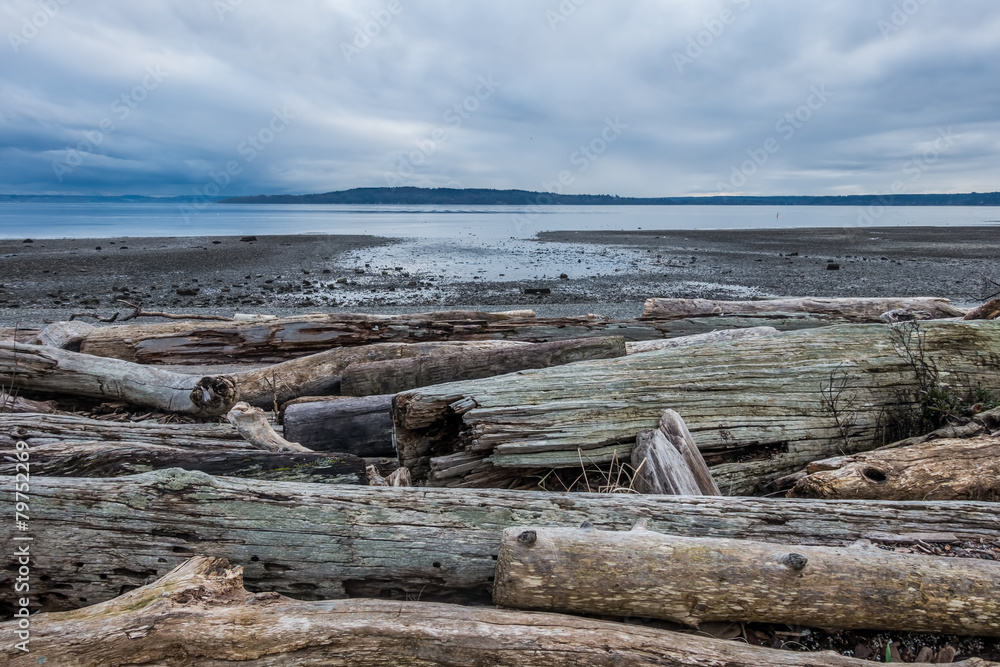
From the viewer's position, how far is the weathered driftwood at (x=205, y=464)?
3100 millimetres

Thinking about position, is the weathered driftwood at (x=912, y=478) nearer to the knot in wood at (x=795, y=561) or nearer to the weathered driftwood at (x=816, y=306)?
the knot in wood at (x=795, y=561)

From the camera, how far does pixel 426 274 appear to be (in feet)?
82.3

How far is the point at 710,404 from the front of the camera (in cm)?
387

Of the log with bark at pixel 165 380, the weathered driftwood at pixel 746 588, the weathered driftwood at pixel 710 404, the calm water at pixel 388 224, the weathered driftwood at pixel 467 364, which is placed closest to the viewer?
the weathered driftwood at pixel 746 588

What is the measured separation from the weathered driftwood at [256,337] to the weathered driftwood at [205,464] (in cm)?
301

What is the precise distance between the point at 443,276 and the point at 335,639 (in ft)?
74.4

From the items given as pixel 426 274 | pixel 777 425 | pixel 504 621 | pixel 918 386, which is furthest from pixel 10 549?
pixel 426 274

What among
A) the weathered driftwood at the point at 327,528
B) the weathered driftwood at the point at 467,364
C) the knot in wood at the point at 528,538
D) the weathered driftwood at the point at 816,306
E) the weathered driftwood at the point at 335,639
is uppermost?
the weathered driftwood at the point at 816,306

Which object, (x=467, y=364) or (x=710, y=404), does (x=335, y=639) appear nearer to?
(x=467, y=364)

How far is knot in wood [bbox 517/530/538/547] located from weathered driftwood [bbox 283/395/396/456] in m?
1.90

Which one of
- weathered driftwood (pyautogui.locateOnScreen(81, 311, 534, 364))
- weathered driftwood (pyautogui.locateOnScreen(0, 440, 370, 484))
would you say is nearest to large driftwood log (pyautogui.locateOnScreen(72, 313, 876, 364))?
weathered driftwood (pyautogui.locateOnScreen(81, 311, 534, 364))

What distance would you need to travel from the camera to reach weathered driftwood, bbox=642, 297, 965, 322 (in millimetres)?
7852

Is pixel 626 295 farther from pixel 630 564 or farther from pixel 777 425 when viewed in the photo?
pixel 630 564

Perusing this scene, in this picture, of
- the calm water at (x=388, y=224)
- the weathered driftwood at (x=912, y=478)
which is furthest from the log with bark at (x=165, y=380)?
the calm water at (x=388, y=224)
